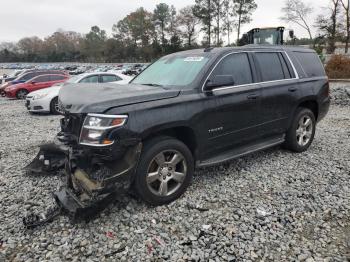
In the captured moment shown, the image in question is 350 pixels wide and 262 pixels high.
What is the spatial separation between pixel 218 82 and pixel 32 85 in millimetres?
15740

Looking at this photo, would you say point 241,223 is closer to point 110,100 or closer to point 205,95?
point 205,95

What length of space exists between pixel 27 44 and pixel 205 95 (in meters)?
120

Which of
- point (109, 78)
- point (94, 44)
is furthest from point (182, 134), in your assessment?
point (94, 44)

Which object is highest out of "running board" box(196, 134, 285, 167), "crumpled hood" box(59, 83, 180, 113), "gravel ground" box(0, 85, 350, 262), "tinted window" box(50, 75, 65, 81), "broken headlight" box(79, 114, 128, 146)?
"tinted window" box(50, 75, 65, 81)

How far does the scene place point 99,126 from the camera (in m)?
3.21

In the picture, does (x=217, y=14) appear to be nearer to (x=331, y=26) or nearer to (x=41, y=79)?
(x=331, y=26)

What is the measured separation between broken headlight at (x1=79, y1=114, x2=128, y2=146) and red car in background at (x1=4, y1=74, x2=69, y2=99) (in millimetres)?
14432

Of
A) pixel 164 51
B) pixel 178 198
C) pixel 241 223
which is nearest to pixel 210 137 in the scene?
pixel 178 198

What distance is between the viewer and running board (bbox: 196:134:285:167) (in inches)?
163

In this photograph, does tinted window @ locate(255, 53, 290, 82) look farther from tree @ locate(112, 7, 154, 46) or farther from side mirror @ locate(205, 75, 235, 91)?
tree @ locate(112, 7, 154, 46)

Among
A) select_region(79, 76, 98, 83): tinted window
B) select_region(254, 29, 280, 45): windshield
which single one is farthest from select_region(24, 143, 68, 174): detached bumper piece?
select_region(254, 29, 280, 45): windshield

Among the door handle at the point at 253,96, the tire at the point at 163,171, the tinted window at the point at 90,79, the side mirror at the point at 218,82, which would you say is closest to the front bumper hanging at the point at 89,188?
the tire at the point at 163,171

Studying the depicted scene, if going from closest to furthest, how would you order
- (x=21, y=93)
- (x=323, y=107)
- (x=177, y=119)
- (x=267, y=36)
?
(x=177, y=119) < (x=323, y=107) < (x=21, y=93) < (x=267, y=36)

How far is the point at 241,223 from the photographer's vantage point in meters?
3.44
